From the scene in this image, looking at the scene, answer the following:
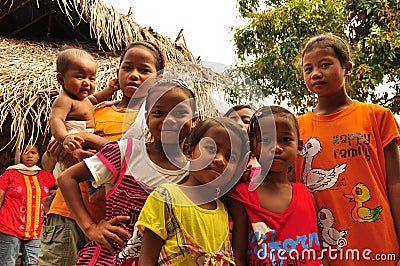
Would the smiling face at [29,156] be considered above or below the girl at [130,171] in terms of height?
above

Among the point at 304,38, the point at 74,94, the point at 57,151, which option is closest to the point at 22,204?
the point at 74,94

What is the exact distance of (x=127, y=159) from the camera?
5.96 feet

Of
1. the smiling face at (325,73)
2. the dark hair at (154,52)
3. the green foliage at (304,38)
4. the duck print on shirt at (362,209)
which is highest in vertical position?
the green foliage at (304,38)

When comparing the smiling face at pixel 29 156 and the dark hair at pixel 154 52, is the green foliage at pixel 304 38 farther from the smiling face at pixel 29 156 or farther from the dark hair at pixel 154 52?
the dark hair at pixel 154 52

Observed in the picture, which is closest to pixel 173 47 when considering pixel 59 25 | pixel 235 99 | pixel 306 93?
pixel 59 25

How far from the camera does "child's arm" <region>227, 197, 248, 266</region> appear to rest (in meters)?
1.81

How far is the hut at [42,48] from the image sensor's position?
16.5 ft

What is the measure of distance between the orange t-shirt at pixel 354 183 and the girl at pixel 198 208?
42 centimetres

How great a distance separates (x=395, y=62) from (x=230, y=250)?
8094 millimetres

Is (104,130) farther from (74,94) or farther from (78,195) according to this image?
(78,195)

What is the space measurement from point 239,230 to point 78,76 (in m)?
1.05

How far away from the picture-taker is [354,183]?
1.99 m

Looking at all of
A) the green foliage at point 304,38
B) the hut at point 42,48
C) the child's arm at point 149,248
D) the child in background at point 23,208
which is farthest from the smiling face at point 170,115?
the green foliage at point 304,38

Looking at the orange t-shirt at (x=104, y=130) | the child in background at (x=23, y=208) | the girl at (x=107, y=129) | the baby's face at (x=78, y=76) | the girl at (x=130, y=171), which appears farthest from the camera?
the child in background at (x=23, y=208)
